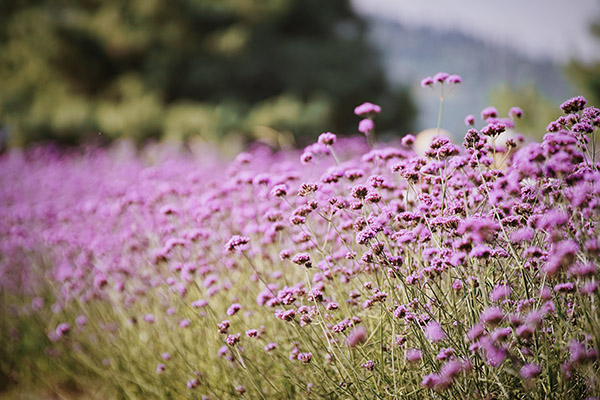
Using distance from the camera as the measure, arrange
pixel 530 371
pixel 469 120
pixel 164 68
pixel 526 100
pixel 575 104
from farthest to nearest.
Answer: pixel 526 100
pixel 164 68
pixel 469 120
pixel 575 104
pixel 530 371

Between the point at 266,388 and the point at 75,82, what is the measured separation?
1502cm

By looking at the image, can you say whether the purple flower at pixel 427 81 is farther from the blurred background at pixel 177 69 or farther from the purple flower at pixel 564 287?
the blurred background at pixel 177 69

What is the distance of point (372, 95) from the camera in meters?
15.1

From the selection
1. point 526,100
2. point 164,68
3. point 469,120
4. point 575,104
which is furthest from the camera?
point 526,100

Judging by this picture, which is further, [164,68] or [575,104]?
[164,68]

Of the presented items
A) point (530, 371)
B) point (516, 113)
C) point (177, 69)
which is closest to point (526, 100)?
point (177, 69)

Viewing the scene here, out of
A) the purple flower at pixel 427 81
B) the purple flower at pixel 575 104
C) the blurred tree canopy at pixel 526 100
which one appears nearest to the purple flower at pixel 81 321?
the purple flower at pixel 427 81

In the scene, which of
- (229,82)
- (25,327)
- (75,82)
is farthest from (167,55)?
(25,327)

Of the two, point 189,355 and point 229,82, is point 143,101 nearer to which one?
point 229,82

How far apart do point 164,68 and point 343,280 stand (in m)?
13.2

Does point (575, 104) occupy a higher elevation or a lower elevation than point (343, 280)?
higher

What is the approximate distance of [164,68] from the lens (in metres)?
13.7

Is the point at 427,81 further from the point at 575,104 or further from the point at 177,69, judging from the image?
the point at 177,69

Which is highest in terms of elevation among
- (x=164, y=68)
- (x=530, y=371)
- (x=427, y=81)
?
(x=427, y=81)
